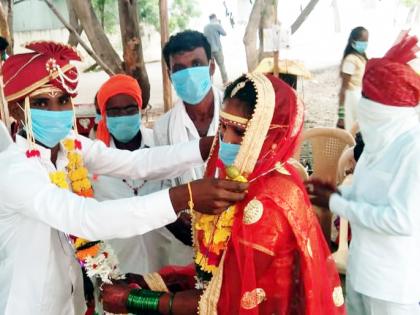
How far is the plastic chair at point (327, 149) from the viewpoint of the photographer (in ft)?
13.3

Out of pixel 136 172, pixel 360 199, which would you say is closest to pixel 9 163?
pixel 136 172

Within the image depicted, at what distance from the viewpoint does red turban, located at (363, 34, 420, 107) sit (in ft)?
6.75

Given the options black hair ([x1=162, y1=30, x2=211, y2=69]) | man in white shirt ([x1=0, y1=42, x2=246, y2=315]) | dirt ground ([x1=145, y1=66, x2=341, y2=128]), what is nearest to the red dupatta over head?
man in white shirt ([x1=0, y1=42, x2=246, y2=315])

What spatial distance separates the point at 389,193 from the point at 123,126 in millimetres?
1701

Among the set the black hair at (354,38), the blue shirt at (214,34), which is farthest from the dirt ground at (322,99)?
the blue shirt at (214,34)

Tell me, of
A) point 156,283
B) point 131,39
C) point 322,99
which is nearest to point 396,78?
point 156,283

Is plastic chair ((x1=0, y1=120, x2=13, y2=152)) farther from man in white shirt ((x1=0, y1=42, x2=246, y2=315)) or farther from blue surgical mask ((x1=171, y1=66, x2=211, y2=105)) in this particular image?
blue surgical mask ((x1=171, y1=66, x2=211, y2=105))

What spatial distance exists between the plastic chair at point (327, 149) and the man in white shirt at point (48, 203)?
2.54 metres

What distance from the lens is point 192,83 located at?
311 centimetres

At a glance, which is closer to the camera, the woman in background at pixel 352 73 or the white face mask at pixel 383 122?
the white face mask at pixel 383 122

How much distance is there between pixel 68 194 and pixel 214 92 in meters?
1.73

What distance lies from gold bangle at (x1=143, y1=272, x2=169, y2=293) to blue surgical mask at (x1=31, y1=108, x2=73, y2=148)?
72cm

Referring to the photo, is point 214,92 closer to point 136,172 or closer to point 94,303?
point 136,172

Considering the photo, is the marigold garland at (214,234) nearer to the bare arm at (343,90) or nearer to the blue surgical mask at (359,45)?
the bare arm at (343,90)
